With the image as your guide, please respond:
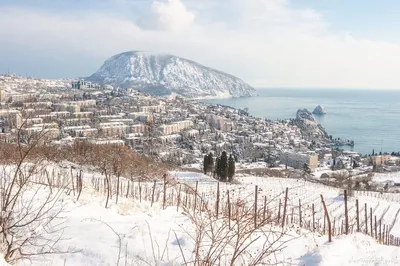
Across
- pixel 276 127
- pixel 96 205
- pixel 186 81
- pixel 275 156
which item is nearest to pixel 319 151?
pixel 275 156

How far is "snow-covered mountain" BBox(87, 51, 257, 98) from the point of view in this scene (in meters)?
164

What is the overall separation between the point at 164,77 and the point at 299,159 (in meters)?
142

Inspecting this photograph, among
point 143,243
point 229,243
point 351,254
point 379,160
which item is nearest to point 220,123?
point 379,160

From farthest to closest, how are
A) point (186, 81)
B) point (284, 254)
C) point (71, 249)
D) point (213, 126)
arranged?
point (186, 81)
point (213, 126)
point (284, 254)
point (71, 249)

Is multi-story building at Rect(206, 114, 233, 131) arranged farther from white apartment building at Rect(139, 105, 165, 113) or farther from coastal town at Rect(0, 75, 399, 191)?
white apartment building at Rect(139, 105, 165, 113)

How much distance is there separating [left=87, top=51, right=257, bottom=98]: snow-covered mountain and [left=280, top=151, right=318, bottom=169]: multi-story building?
110 m

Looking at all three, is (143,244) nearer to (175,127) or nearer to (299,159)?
(299,159)

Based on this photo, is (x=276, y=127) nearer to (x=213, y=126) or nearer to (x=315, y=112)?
(x=213, y=126)

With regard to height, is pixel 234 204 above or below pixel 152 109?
above

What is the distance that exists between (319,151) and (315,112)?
51.5 metres

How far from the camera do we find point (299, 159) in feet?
147

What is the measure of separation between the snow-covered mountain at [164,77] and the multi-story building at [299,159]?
110383 millimetres

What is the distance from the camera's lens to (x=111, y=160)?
12.0 m

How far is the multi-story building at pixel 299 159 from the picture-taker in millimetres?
43062
